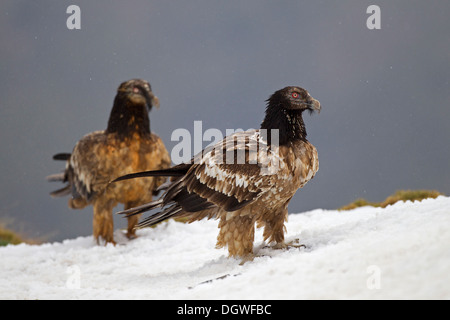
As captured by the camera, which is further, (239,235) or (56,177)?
(56,177)

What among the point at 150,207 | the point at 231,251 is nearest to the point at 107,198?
the point at 150,207

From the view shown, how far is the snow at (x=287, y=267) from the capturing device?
3.56 m

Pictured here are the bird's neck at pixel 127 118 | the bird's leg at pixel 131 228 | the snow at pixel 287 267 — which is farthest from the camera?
the bird's leg at pixel 131 228

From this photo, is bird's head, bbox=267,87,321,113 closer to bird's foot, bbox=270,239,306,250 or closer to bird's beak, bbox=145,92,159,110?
bird's foot, bbox=270,239,306,250

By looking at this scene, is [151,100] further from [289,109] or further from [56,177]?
[289,109]

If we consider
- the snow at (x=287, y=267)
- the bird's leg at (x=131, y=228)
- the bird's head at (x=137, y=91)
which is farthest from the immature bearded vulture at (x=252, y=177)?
the bird's leg at (x=131, y=228)

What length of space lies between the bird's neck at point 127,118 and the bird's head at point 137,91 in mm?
94

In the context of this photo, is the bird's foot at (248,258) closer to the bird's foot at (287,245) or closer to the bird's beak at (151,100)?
the bird's foot at (287,245)

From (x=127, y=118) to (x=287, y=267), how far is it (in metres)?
5.52

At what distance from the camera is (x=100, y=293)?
4672mm

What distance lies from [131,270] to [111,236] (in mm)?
2076

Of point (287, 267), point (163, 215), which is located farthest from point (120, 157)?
point (287, 267)

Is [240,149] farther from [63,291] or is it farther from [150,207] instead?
[63,291]

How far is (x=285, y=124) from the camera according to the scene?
5430mm
